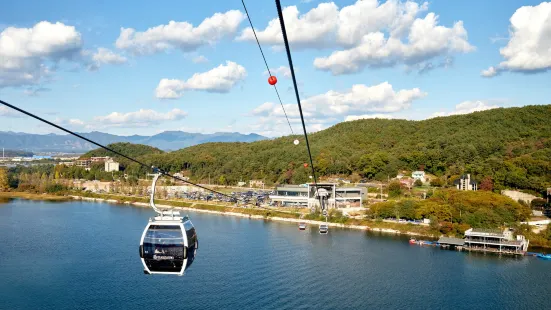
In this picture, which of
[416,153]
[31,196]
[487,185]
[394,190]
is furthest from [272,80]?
[31,196]

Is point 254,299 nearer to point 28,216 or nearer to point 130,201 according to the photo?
point 28,216

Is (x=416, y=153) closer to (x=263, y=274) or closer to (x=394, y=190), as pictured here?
(x=394, y=190)

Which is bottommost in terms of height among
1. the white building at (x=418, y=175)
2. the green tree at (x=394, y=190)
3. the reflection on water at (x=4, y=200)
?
the reflection on water at (x=4, y=200)

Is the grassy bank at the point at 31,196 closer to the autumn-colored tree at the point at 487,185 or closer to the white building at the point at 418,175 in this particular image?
the white building at the point at 418,175

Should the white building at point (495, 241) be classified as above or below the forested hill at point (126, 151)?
below

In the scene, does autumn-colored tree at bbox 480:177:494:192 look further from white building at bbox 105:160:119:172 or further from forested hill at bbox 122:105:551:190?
white building at bbox 105:160:119:172

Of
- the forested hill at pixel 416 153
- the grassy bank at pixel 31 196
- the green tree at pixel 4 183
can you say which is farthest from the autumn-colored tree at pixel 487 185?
the green tree at pixel 4 183

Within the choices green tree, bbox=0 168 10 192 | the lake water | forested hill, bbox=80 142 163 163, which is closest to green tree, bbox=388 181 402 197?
the lake water
